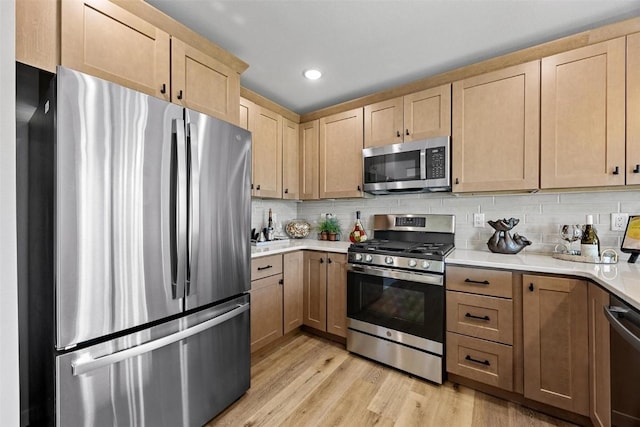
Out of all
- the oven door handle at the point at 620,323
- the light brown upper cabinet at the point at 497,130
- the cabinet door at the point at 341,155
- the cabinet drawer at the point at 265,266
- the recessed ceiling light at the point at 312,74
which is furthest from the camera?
the cabinet door at the point at 341,155

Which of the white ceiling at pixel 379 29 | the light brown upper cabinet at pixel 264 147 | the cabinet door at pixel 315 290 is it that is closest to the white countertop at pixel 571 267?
the cabinet door at pixel 315 290

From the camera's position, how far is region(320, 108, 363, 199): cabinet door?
2.71 m

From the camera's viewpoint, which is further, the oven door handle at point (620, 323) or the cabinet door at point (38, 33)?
the cabinet door at point (38, 33)

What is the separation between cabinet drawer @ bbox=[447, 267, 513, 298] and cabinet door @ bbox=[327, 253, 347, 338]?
878 millimetres

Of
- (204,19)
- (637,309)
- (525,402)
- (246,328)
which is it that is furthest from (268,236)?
(637,309)

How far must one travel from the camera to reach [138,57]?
4.83ft

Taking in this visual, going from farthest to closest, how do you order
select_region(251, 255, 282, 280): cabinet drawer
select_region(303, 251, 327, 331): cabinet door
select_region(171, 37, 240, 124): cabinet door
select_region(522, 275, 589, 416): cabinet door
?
1. select_region(303, 251, 327, 331): cabinet door
2. select_region(251, 255, 282, 280): cabinet drawer
3. select_region(171, 37, 240, 124): cabinet door
4. select_region(522, 275, 589, 416): cabinet door

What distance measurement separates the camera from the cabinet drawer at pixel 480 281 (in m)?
1.73

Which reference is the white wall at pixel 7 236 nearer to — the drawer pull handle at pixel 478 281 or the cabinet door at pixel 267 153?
the cabinet door at pixel 267 153

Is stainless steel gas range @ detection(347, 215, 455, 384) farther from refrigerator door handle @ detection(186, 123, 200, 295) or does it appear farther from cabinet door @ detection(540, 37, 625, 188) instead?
refrigerator door handle @ detection(186, 123, 200, 295)

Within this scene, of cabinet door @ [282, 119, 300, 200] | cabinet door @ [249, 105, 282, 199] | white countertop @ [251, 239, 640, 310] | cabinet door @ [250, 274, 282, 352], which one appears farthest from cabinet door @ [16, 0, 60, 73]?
cabinet door @ [282, 119, 300, 200]

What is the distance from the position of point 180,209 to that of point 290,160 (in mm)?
1793

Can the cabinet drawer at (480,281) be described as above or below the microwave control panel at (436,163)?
below

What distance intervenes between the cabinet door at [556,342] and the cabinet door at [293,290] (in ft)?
5.64
